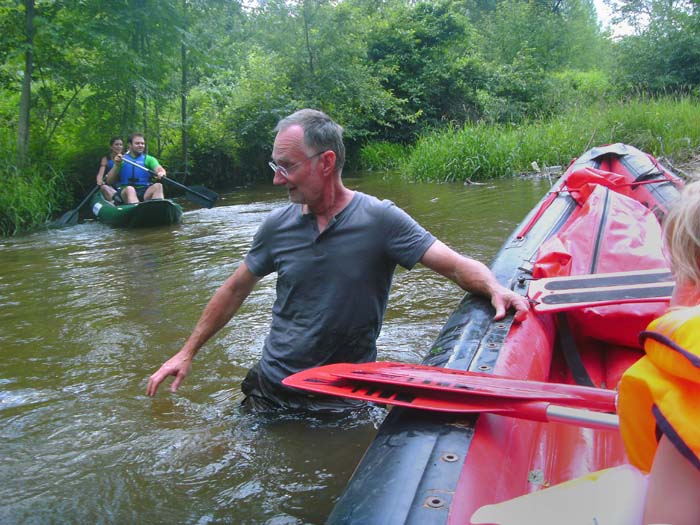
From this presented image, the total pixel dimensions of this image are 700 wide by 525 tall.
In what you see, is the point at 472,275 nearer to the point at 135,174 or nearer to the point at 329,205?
the point at 329,205

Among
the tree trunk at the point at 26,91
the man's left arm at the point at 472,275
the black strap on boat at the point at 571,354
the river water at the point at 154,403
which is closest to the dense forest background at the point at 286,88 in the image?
the tree trunk at the point at 26,91

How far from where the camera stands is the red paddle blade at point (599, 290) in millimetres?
2148

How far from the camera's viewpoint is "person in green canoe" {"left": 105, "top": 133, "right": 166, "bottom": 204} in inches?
355

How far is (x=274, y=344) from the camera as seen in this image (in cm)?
245

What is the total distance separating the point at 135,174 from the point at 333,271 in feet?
25.4

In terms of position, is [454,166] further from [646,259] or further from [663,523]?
[663,523]

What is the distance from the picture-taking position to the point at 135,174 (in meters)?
9.30

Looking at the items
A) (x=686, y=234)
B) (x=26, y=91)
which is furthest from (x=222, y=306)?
(x=26, y=91)

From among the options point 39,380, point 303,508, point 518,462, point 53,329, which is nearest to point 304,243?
point 303,508

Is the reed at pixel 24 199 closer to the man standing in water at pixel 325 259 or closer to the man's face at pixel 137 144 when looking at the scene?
the man's face at pixel 137 144

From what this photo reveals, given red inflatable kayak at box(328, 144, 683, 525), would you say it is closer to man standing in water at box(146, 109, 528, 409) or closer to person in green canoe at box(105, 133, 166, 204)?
man standing in water at box(146, 109, 528, 409)

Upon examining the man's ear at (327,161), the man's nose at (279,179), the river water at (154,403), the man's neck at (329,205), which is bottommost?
the river water at (154,403)

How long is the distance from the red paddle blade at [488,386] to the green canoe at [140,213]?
6981mm

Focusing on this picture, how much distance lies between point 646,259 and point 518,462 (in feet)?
4.90
